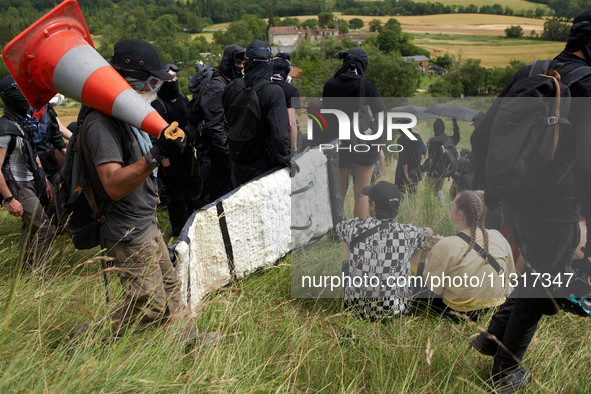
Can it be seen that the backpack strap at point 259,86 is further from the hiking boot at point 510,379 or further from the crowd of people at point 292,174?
the hiking boot at point 510,379

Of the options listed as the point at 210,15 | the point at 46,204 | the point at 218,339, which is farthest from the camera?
the point at 210,15

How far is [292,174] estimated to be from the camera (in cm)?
412

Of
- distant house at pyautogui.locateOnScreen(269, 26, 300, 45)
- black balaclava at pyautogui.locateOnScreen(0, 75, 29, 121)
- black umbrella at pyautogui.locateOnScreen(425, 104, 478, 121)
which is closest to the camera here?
black balaclava at pyautogui.locateOnScreen(0, 75, 29, 121)

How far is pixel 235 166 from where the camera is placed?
14.0ft

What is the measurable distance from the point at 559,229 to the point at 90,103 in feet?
8.10

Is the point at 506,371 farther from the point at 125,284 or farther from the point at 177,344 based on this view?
the point at 125,284

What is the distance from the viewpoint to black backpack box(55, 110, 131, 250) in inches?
88.0

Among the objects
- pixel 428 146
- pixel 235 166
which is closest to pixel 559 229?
pixel 235 166

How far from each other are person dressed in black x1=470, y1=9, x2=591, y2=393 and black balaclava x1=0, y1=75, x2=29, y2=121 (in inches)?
144

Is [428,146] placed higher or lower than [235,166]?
lower

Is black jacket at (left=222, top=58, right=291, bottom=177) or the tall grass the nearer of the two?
the tall grass

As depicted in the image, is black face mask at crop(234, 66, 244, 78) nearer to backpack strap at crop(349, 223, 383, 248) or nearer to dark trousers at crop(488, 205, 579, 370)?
backpack strap at crop(349, 223, 383, 248)

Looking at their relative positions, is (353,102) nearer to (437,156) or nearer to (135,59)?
(437,156)

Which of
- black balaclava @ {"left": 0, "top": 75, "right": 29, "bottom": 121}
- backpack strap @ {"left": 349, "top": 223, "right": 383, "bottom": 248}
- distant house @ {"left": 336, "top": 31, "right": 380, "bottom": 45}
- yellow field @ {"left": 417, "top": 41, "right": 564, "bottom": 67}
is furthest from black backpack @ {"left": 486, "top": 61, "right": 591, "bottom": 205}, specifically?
distant house @ {"left": 336, "top": 31, "right": 380, "bottom": 45}
